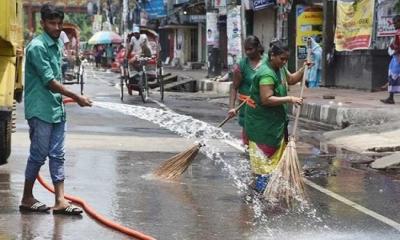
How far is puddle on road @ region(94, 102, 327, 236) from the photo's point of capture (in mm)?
6469

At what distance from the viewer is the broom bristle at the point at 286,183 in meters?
6.98

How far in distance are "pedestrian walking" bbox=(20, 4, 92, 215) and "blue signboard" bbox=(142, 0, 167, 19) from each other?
143 feet

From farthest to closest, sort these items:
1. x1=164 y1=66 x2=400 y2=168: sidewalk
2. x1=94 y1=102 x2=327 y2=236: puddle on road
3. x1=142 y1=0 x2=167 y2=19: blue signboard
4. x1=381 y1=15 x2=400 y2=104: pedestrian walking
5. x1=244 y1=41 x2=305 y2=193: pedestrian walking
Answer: x1=142 y1=0 x2=167 y2=19: blue signboard, x1=381 y1=15 x2=400 y2=104: pedestrian walking, x1=164 y1=66 x2=400 y2=168: sidewalk, x1=244 y1=41 x2=305 y2=193: pedestrian walking, x1=94 y1=102 x2=327 y2=236: puddle on road

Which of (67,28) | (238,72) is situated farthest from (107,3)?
(238,72)

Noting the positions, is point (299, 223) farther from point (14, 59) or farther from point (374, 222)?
point (14, 59)

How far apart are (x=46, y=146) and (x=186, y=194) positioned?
1.82 m

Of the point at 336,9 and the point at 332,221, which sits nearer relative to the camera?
the point at 332,221

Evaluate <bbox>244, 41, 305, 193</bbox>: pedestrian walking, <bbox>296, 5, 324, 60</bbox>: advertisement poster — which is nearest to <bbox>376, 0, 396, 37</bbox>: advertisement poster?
<bbox>296, 5, 324, 60</bbox>: advertisement poster

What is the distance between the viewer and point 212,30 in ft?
96.1

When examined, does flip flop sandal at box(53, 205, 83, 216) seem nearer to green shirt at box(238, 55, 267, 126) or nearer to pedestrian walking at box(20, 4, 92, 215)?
pedestrian walking at box(20, 4, 92, 215)

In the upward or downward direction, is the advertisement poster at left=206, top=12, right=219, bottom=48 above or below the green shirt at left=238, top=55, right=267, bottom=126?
above

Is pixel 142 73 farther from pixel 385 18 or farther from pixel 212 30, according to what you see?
pixel 212 30

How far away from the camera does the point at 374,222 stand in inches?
256

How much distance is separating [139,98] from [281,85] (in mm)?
14108
